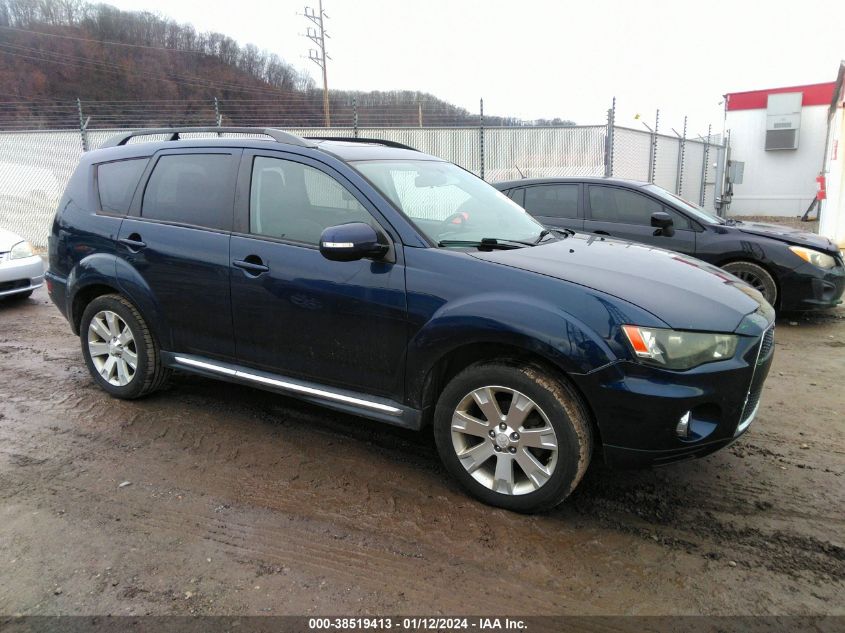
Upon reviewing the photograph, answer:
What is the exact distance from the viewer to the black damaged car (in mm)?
6527

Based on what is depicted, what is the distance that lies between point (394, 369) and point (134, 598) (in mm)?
1553

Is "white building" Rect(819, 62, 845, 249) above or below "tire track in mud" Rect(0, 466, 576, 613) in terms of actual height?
above

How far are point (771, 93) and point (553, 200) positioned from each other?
19.5m

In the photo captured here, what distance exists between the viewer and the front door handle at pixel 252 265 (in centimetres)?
366

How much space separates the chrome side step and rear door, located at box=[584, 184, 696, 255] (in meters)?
4.55

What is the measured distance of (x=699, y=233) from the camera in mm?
6922

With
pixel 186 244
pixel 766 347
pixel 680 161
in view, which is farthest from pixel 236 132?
pixel 680 161

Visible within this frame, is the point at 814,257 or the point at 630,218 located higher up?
the point at 630,218

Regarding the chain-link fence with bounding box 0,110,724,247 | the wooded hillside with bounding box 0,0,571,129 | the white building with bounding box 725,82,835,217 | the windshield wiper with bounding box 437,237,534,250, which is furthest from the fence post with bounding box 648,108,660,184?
the wooded hillside with bounding box 0,0,571,129

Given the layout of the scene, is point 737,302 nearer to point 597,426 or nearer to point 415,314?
point 597,426

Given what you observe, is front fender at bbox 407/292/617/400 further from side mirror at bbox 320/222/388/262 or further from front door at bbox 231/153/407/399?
side mirror at bbox 320/222/388/262

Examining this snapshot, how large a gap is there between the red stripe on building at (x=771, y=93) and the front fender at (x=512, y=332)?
23.8 metres

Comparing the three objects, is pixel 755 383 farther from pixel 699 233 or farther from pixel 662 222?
pixel 699 233

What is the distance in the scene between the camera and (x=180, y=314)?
4074mm
